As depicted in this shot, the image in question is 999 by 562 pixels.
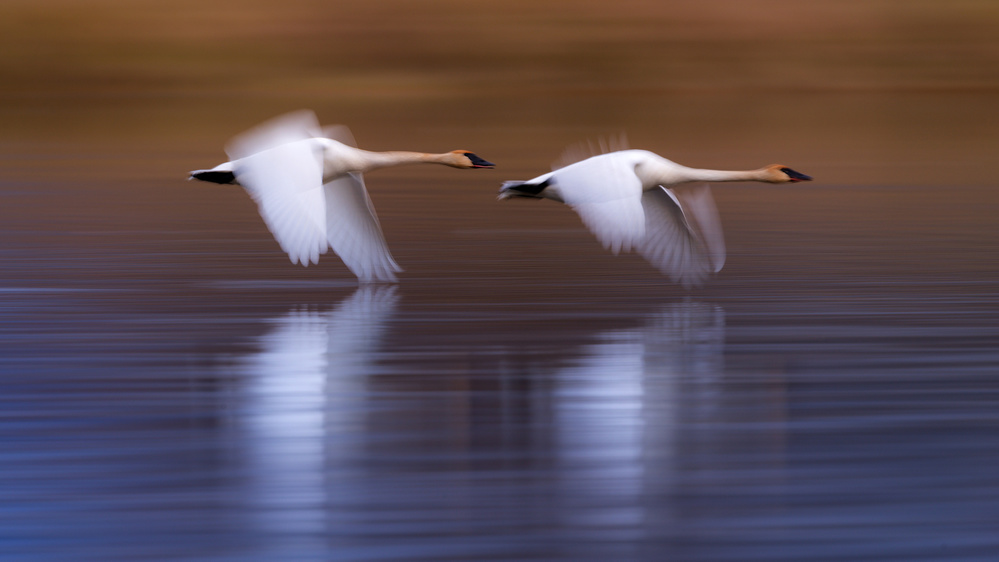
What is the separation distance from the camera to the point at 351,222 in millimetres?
8266

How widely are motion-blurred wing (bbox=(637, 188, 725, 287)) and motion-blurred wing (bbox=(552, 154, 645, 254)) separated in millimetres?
493

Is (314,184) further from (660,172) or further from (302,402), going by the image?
(302,402)

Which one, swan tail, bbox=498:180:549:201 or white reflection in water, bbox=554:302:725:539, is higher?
swan tail, bbox=498:180:549:201

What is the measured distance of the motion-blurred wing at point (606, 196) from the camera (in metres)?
7.25

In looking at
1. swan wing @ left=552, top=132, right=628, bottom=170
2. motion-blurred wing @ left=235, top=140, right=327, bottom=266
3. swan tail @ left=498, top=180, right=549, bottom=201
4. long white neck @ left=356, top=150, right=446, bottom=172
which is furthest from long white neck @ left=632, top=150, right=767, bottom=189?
motion-blurred wing @ left=235, top=140, right=327, bottom=266

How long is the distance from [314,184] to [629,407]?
2.45 metres

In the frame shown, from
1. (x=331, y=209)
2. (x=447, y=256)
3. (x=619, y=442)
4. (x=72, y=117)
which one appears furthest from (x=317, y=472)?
(x=72, y=117)

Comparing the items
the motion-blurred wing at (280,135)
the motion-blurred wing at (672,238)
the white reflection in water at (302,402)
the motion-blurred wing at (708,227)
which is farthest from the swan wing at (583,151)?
the motion-blurred wing at (280,135)

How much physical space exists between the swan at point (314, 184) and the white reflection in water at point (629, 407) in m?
1.41

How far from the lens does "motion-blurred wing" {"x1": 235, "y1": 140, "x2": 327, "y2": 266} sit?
7.07 m

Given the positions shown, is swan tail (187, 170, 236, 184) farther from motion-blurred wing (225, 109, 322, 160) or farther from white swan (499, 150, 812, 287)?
white swan (499, 150, 812, 287)

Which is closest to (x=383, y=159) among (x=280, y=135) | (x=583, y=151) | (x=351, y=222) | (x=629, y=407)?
(x=351, y=222)

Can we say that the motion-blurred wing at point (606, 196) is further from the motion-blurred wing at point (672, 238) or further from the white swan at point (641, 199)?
the motion-blurred wing at point (672, 238)

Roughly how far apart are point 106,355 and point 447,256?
345cm
